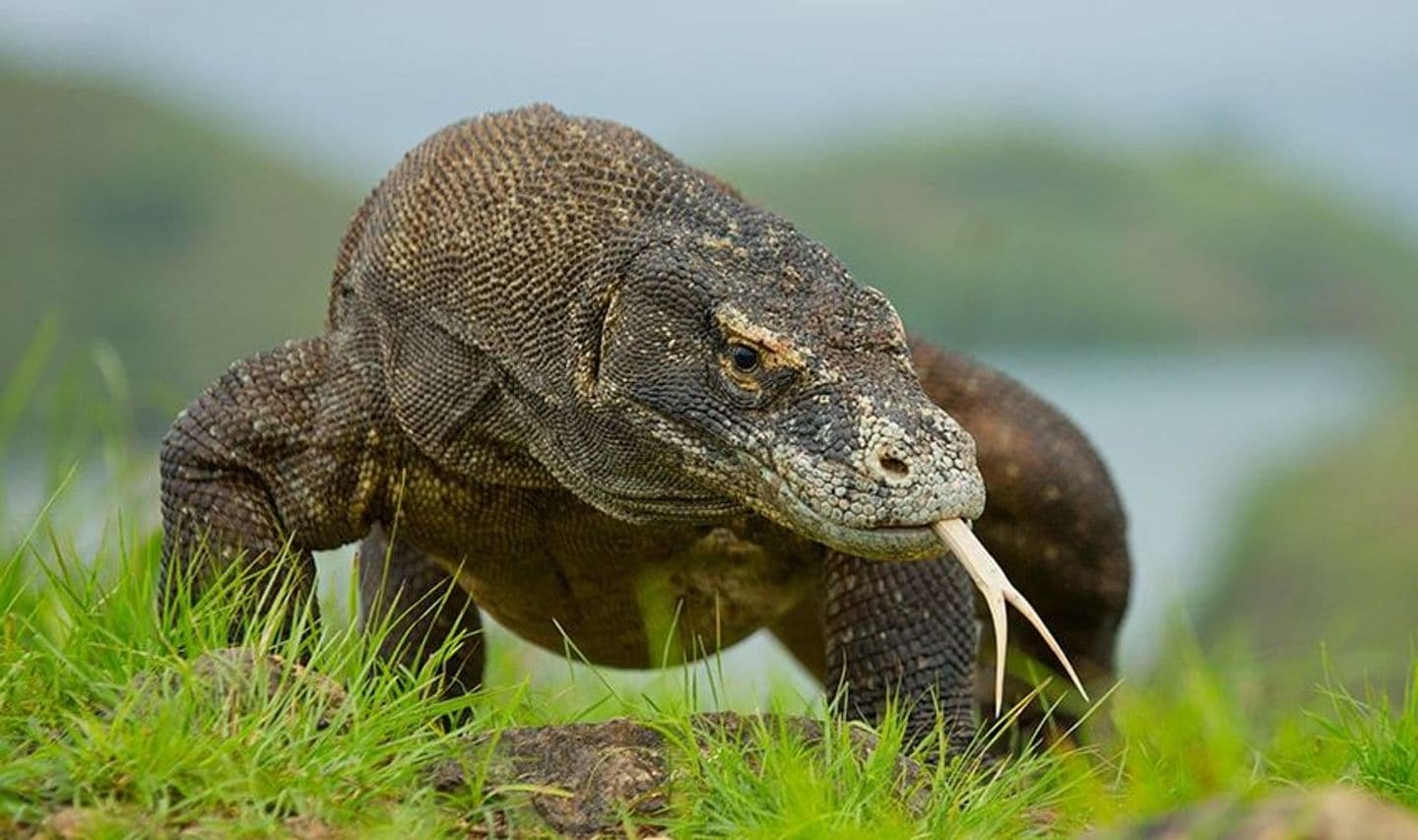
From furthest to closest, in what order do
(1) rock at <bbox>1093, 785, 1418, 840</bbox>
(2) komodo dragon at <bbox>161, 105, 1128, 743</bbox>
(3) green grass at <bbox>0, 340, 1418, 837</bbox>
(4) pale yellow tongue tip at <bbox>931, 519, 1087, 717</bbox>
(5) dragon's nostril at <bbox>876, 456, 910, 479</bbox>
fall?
(2) komodo dragon at <bbox>161, 105, 1128, 743</bbox>, (5) dragon's nostril at <bbox>876, 456, 910, 479</bbox>, (4) pale yellow tongue tip at <bbox>931, 519, 1087, 717</bbox>, (3) green grass at <bbox>0, 340, 1418, 837</bbox>, (1) rock at <bbox>1093, 785, 1418, 840</bbox>

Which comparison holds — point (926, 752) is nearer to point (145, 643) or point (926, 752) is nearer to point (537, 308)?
point (537, 308)

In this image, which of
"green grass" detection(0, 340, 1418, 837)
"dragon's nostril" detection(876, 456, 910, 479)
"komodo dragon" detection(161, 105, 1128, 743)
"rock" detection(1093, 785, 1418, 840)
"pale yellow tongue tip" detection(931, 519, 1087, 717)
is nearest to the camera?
"rock" detection(1093, 785, 1418, 840)

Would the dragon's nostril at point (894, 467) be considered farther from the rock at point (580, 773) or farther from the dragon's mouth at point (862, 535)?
the rock at point (580, 773)

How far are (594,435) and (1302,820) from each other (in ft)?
6.46

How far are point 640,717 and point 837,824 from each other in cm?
65

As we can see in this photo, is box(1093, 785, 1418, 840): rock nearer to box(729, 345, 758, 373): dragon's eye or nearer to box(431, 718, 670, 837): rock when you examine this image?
box(431, 718, 670, 837): rock

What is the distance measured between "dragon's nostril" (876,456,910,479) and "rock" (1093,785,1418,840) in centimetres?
104

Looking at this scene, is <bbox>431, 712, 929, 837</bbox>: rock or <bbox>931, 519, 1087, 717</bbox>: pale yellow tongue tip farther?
<bbox>431, 712, 929, 837</bbox>: rock

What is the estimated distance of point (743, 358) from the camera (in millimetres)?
3752

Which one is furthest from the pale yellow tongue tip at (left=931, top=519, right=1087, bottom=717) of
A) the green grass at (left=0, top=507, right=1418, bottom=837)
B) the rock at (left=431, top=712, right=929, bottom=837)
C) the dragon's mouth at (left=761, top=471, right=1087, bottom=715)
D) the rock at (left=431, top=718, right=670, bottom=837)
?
the rock at (left=431, top=718, right=670, bottom=837)

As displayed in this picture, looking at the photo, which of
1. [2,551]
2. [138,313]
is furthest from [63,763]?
[138,313]

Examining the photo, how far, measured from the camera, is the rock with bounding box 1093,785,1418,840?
2.37 m

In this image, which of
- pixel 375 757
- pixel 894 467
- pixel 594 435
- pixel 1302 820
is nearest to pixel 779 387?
pixel 894 467

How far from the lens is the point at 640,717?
3818 mm
